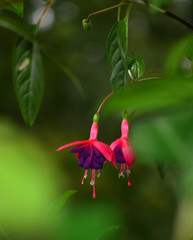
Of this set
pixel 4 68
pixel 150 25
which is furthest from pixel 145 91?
pixel 150 25

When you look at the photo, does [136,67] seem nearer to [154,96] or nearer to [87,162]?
Answer: [87,162]

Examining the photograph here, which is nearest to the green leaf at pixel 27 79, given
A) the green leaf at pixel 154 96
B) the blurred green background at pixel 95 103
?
the blurred green background at pixel 95 103

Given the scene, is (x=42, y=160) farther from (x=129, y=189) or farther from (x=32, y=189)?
(x=129, y=189)

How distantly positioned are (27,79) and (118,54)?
19cm

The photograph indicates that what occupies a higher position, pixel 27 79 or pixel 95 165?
pixel 27 79

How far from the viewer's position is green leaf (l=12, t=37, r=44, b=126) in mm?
647

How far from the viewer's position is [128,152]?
22.1 inches

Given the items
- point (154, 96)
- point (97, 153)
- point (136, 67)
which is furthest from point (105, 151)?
point (154, 96)

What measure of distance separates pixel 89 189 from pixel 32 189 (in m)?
3.10

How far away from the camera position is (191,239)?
17.9 inches

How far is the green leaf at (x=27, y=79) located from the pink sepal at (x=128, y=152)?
0.53 feet

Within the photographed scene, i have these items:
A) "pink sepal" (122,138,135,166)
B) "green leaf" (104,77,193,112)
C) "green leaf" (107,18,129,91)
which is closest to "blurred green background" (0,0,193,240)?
"pink sepal" (122,138,135,166)

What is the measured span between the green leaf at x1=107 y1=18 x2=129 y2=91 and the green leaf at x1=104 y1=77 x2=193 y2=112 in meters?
0.30

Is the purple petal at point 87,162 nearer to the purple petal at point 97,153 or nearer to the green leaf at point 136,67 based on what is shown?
the purple petal at point 97,153
